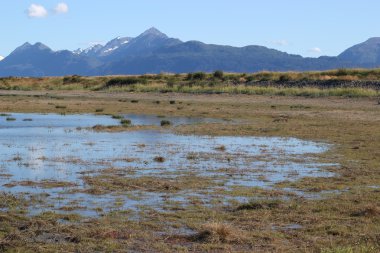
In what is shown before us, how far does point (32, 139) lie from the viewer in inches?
1123

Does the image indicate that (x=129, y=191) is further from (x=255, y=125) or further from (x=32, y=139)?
(x=255, y=125)

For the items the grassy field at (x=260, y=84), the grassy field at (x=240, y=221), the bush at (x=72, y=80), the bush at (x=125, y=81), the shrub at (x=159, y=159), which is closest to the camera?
the grassy field at (x=240, y=221)

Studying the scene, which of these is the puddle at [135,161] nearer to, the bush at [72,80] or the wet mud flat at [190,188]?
the wet mud flat at [190,188]

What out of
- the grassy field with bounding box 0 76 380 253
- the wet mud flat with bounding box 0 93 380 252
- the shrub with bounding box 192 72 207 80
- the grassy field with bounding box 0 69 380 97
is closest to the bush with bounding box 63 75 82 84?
the grassy field with bounding box 0 69 380 97

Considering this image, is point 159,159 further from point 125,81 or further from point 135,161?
point 125,81

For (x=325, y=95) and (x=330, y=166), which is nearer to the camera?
(x=330, y=166)

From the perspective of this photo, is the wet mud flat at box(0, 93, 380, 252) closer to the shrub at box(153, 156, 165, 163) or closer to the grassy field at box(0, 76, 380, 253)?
the grassy field at box(0, 76, 380, 253)

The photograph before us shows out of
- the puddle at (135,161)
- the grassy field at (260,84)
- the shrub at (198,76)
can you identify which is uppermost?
the shrub at (198,76)

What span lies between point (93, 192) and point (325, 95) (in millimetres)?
45956

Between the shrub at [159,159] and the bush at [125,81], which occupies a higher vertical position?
the bush at [125,81]

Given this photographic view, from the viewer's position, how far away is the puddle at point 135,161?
1513cm

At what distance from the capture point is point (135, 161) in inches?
843

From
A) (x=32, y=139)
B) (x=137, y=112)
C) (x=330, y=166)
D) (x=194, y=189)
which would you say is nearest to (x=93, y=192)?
(x=194, y=189)

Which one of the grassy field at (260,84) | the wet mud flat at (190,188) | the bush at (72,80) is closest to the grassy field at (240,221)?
the wet mud flat at (190,188)
